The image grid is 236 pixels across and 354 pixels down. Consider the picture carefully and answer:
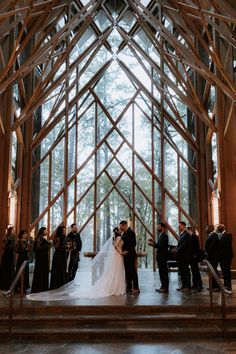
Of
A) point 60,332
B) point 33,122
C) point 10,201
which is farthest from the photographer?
point 33,122

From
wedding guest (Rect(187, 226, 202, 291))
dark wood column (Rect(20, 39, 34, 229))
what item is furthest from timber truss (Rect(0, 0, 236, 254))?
wedding guest (Rect(187, 226, 202, 291))

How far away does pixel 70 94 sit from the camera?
48.3ft

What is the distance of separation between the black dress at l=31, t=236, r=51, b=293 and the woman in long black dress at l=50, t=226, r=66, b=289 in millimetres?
153

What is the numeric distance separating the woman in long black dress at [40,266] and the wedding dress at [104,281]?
0.81 feet

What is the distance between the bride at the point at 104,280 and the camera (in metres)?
7.79

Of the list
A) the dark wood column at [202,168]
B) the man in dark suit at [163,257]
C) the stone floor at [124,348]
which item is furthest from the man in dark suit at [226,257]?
the dark wood column at [202,168]

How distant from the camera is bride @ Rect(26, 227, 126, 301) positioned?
7.79 meters

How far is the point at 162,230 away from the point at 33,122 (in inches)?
294

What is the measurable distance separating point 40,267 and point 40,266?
0.02m

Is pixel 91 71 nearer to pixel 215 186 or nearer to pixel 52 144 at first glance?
pixel 52 144

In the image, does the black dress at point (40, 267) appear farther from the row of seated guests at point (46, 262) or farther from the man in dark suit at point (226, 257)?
the man in dark suit at point (226, 257)

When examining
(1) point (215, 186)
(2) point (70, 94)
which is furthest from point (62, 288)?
(2) point (70, 94)

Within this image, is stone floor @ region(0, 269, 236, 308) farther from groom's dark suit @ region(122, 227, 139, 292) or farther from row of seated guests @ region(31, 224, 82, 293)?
row of seated guests @ region(31, 224, 82, 293)

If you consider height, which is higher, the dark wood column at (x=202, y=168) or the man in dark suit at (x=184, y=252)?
the dark wood column at (x=202, y=168)
